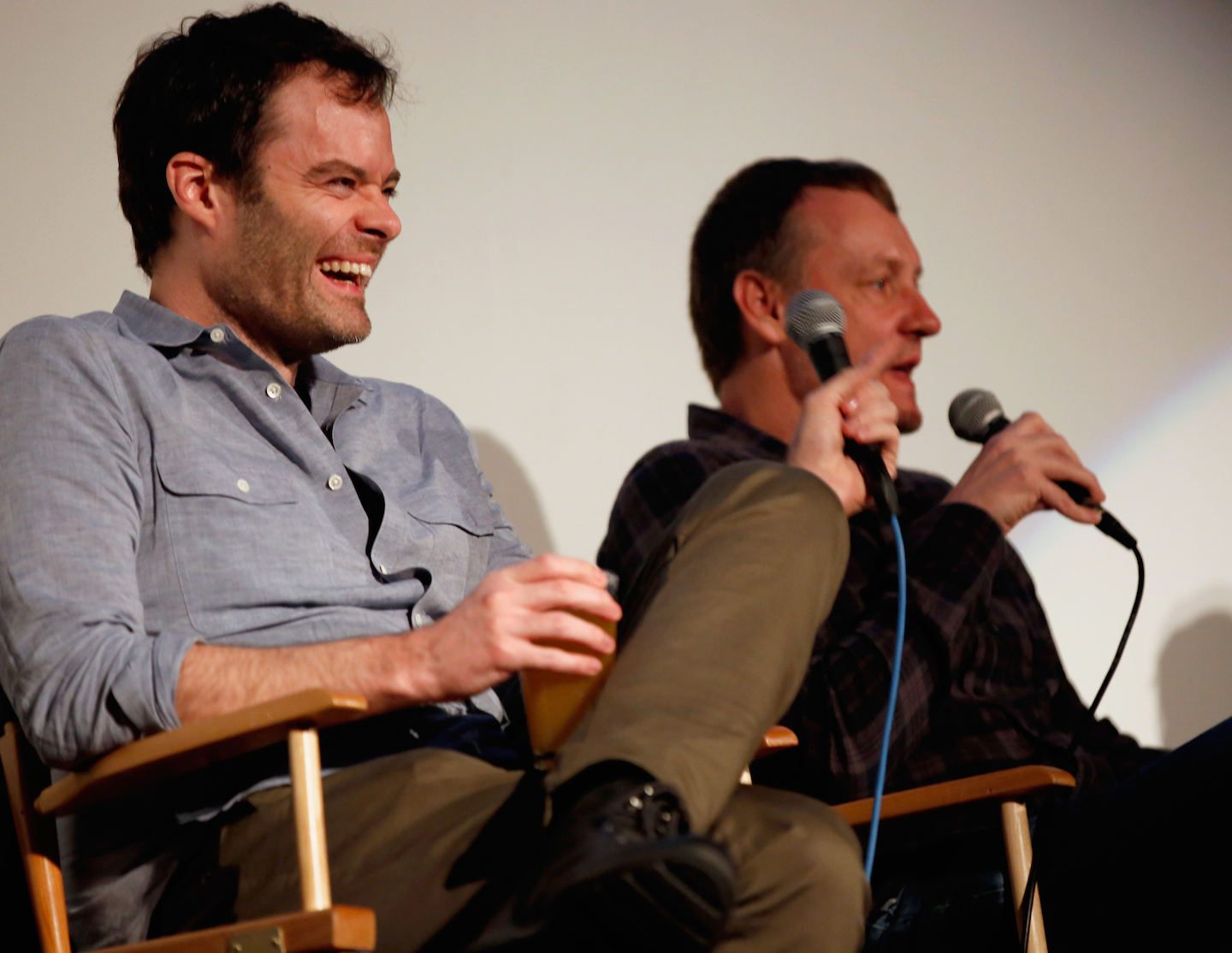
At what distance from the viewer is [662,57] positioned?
7.77 feet

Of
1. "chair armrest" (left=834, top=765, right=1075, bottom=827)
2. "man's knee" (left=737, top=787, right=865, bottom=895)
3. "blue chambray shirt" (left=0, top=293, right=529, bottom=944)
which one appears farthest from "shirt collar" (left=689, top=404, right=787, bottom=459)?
"man's knee" (left=737, top=787, right=865, bottom=895)

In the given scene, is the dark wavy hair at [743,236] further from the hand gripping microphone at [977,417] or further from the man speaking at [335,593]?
the man speaking at [335,593]

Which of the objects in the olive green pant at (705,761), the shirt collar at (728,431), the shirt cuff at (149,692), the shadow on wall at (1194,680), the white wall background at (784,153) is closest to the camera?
the olive green pant at (705,761)

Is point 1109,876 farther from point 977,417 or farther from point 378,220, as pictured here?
point 378,220

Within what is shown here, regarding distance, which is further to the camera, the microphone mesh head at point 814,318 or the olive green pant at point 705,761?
the microphone mesh head at point 814,318

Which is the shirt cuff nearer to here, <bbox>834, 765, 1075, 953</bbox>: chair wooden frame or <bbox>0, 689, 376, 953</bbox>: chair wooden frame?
<bbox>0, 689, 376, 953</bbox>: chair wooden frame

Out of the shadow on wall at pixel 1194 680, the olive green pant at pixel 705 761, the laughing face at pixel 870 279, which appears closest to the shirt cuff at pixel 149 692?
the olive green pant at pixel 705 761

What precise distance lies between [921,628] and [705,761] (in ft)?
2.50

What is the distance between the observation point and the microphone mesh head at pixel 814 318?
5.28ft

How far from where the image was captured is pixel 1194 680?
258 centimetres

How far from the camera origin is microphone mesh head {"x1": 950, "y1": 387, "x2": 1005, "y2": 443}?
1911 millimetres

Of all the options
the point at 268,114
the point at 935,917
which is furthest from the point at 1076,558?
the point at 268,114

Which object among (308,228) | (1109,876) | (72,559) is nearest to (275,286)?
(308,228)

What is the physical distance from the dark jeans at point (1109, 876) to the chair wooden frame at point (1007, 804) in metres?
0.05
